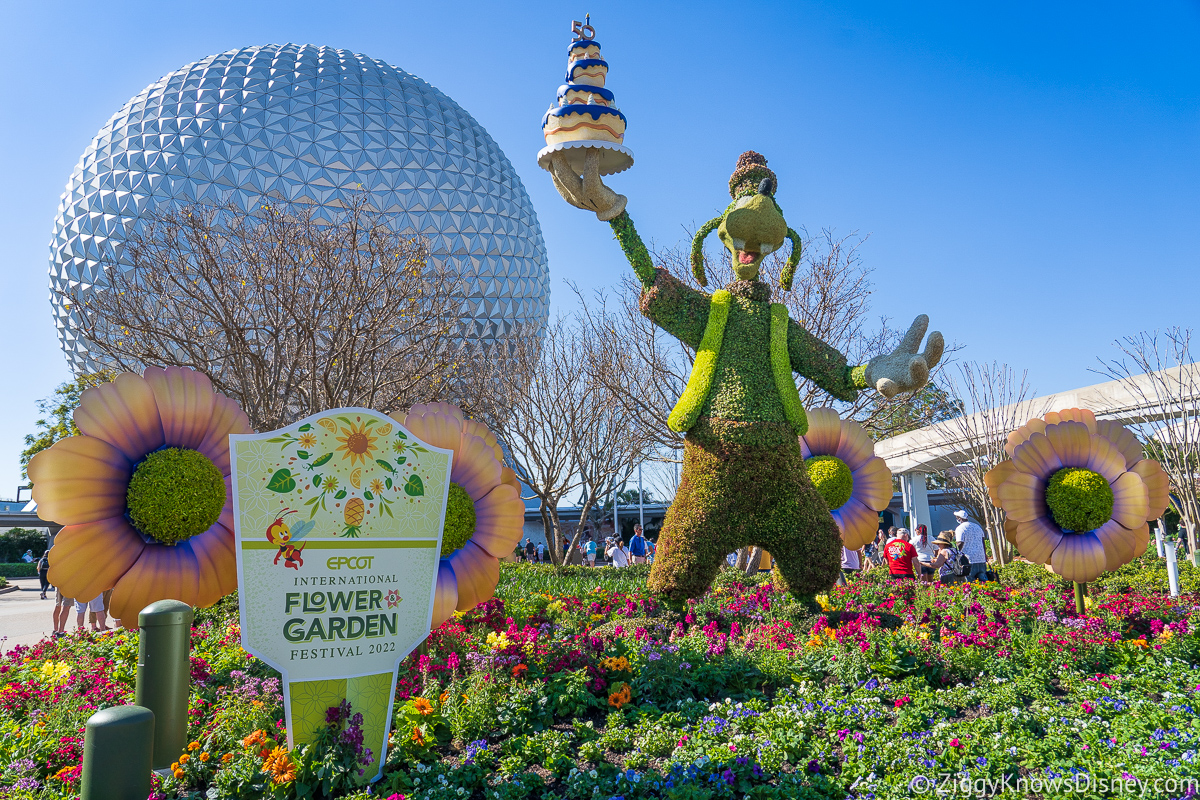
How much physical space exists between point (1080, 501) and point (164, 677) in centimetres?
691

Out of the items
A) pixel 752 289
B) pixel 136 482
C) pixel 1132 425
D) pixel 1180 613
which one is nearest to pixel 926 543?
pixel 1180 613

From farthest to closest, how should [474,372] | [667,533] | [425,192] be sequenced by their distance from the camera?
[425,192], [474,372], [667,533]

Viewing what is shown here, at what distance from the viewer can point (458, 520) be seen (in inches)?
185

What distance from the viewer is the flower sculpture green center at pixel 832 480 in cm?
667

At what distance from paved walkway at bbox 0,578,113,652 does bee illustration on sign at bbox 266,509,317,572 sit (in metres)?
6.23

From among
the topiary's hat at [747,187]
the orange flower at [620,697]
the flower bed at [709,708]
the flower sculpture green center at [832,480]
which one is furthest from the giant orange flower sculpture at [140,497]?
the flower sculpture green center at [832,480]

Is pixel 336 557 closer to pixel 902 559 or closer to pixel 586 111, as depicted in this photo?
pixel 586 111

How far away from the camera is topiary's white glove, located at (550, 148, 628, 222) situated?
17.6 feet

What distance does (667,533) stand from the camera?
5.41m

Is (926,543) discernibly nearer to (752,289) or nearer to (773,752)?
(752,289)

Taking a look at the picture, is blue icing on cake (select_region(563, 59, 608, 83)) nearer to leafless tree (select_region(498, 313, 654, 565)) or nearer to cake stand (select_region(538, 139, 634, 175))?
cake stand (select_region(538, 139, 634, 175))

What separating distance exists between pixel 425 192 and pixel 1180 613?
21337 mm

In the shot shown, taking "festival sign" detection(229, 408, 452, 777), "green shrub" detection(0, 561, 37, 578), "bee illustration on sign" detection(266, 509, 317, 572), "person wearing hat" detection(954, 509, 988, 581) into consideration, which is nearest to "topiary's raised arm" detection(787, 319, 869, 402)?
"festival sign" detection(229, 408, 452, 777)

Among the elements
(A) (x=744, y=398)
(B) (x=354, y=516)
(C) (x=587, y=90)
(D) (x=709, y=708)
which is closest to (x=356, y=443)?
(B) (x=354, y=516)
